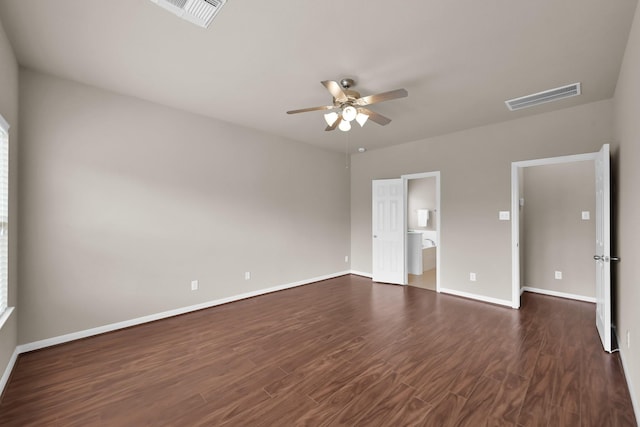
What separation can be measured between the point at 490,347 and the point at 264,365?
2.23m

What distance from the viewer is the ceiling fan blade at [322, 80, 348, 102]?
2.51 metres

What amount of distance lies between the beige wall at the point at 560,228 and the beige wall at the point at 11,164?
6554 mm

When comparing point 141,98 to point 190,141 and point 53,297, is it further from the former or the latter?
point 53,297

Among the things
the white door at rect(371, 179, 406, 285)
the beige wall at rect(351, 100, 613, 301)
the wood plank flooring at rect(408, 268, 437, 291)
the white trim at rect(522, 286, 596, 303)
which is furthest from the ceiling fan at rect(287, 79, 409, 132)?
the white trim at rect(522, 286, 596, 303)

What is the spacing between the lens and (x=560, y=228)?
14.9 ft

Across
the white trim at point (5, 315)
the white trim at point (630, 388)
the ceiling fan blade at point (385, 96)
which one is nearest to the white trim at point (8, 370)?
the white trim at point (5, 315)

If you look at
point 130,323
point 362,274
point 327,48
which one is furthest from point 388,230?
point 130,323

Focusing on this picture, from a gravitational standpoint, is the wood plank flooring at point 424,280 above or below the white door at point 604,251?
below

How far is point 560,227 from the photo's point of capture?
4543 millimetres

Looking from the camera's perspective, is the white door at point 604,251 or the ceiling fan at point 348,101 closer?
the ceiling fan at point 348,101

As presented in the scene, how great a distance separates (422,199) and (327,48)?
6.18 m

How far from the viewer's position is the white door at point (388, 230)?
17.6ft

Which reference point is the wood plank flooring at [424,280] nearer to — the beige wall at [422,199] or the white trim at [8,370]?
the beige wall at [422,199]

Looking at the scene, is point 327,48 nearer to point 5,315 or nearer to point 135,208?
point 135,208
